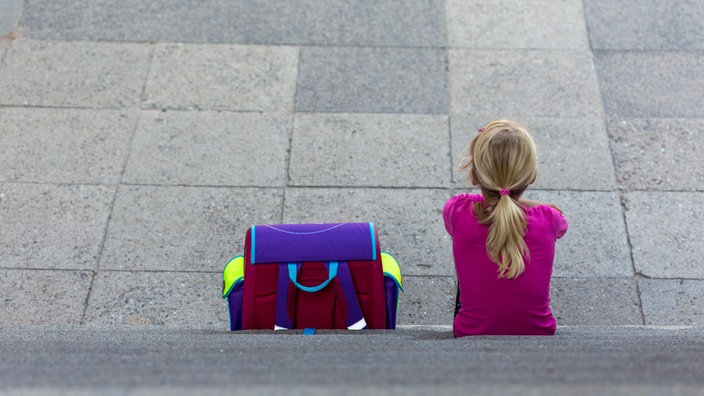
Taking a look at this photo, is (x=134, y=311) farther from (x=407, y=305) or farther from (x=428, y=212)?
(x=428, y=212)

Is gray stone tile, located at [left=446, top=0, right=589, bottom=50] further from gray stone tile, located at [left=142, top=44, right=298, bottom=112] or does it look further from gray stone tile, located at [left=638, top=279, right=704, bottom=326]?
gray stone tile, located at [left=638, top=279, right=704, bottom=326]

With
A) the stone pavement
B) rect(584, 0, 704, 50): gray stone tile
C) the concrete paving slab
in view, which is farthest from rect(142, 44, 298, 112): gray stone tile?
rect(584, 0, 704, 50): gray stone tile

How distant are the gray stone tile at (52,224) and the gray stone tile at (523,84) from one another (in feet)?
7.61

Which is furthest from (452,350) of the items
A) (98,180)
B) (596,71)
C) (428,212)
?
(596,71)

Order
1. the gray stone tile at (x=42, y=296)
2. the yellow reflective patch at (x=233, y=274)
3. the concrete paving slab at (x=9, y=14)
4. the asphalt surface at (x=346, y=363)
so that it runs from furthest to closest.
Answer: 1. the concrete paving slab at (x=9, y=14)
2. the gray stone tile at (x=42, y=296)
3. the yellow reflective patch at (x=233, y=274)
4. the asphalt surface at (x=346, y=363)

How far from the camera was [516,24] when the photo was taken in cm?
575

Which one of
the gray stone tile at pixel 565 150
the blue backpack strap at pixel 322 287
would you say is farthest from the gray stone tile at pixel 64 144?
the gray stone tile at pixel 565 150

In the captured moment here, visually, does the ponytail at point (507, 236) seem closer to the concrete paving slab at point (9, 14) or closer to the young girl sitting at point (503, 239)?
the young girl sitting at point (503, 239)

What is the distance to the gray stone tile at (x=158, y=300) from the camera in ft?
13.2

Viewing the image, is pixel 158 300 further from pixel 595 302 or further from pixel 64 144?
pixel 595 302

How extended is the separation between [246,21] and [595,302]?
3198mm

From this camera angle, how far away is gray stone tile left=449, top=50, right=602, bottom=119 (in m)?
5.11

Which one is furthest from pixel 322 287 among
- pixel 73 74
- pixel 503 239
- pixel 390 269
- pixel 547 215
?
pixel 73 74

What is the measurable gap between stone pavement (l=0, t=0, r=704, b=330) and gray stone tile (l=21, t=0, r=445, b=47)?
2 cm
